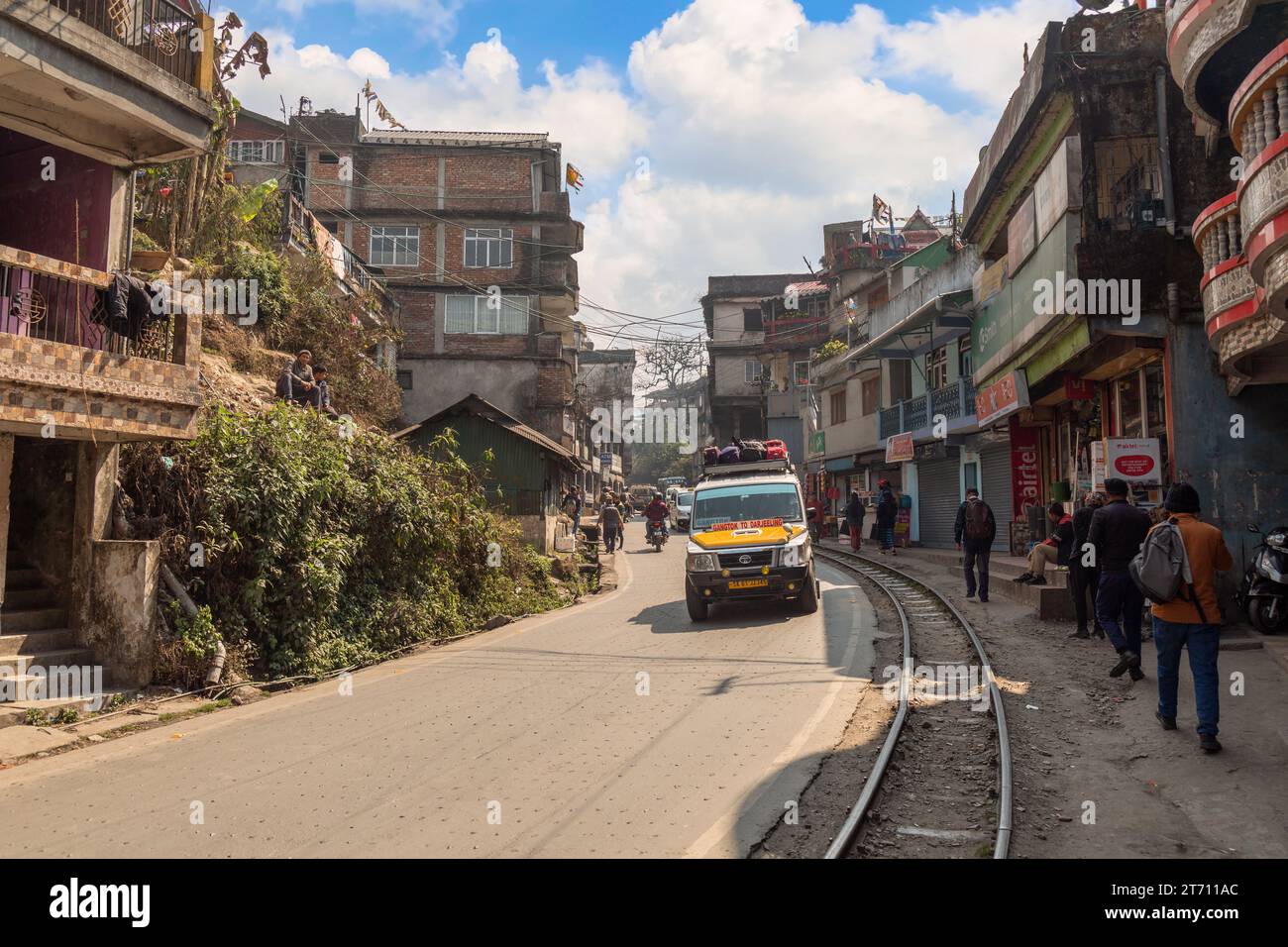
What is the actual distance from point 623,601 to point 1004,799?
12583mm

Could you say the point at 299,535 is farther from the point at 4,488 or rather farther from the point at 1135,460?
the point at 1135,460

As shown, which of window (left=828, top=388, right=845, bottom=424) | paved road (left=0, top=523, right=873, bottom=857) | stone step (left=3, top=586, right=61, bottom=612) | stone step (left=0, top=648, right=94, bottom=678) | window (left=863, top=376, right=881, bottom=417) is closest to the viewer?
paved road (left=0, top=523, right=873, bottom=857)

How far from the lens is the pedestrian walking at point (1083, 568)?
1122 centimetres

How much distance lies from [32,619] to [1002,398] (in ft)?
61.6

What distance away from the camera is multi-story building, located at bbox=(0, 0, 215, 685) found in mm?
9008

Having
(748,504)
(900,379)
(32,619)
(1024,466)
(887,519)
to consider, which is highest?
(900,379)

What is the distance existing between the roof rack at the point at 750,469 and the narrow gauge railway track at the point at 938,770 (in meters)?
5.57

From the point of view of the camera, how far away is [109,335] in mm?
10484

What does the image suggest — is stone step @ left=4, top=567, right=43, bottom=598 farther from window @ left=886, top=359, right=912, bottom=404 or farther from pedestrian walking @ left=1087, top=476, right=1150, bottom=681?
window @ left=886, top=359, right=912, bottom=404

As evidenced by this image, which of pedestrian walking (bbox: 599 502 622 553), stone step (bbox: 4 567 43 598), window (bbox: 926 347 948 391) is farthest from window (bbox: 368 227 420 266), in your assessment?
stone step (bbox: 4 567 43 598)

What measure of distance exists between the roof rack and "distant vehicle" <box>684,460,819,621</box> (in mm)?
781

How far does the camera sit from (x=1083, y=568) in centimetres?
1173

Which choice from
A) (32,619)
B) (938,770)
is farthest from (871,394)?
(32,619)

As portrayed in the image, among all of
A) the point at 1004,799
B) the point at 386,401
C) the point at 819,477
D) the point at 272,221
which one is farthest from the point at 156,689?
the point at 819,477
